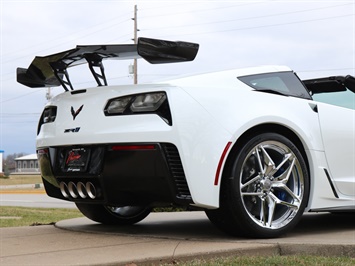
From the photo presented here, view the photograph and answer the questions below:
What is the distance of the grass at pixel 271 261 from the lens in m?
3.47

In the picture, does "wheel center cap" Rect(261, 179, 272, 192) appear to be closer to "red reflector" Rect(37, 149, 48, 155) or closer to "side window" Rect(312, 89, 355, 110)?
"side window" Rect(312, 89, 355, 110)

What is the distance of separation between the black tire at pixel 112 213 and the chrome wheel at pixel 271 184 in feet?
4.94

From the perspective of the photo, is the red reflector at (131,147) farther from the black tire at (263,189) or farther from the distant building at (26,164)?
the distant building at (26,164)

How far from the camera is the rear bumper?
3.98m

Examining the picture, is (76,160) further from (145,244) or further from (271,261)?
(271,261)

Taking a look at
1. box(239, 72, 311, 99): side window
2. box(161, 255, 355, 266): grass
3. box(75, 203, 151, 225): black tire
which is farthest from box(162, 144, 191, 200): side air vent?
box(75, 203, 151, 225): black tire

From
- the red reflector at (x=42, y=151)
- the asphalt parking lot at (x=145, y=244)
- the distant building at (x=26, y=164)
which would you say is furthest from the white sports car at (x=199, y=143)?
the distant building at (x=26, y=164)

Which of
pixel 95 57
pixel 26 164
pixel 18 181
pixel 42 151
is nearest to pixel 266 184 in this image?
pixel 95 57

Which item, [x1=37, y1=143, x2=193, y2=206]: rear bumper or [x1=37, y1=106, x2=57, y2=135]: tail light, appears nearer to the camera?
[x1=37, y1=143, x2=193, y2=206]: rear bumper

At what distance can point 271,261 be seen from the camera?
138 inches

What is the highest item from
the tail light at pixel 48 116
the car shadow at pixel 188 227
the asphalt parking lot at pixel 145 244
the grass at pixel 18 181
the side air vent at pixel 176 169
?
the tail light at pixel 48 116

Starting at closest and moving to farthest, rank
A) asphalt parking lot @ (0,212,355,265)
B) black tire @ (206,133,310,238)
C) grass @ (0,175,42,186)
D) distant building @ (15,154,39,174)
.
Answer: asphalt parking lot @ (0,212,355,265) < black tire @ (206,133,310,238) < grass @ (0,175,42,186) < distant building @ (15,154,39,174)

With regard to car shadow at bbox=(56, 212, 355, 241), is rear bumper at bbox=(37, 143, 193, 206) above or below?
above

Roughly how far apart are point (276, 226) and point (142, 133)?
1287mm
